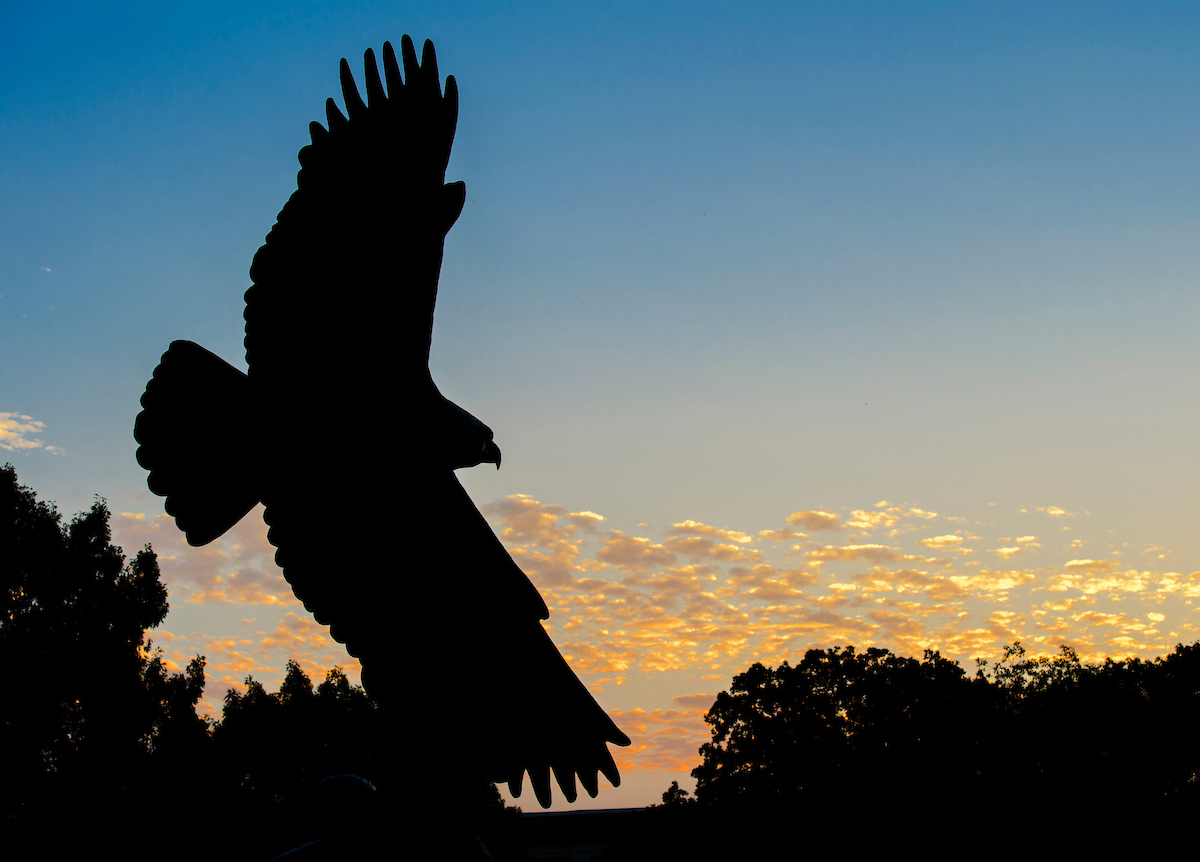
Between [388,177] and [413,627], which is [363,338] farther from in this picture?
[413,627]

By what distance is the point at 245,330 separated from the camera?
3301 millimetres

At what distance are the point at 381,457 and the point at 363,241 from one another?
3.03 feet

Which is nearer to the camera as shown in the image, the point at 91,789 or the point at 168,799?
the point at 91,789

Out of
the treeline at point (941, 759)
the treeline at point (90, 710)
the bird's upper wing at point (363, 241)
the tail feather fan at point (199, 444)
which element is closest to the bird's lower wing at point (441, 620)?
the tail feather fan at point (199, 444)

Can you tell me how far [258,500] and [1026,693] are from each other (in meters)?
31.1

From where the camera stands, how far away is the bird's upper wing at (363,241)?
10.4ft

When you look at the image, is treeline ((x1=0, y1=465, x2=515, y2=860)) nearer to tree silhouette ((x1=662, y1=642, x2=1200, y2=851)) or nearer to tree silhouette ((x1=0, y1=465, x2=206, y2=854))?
tree silhouette ((x1=0, y1=465, x2=206, y2=854))

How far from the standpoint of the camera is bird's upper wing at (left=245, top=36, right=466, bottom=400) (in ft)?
10.4

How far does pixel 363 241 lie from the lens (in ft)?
10.8

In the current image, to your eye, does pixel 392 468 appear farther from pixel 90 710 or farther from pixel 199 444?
pixel 90 710

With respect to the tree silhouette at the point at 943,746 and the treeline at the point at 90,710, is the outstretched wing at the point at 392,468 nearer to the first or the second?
the treeline at the point at 90,710

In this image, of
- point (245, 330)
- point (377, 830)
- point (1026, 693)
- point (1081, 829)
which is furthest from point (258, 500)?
point (1026, 693)

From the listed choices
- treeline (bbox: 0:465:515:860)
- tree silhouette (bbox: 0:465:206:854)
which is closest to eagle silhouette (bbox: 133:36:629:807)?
treeline (bbox: 0:465:515:860)

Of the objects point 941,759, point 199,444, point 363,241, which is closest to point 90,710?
point 199,444
